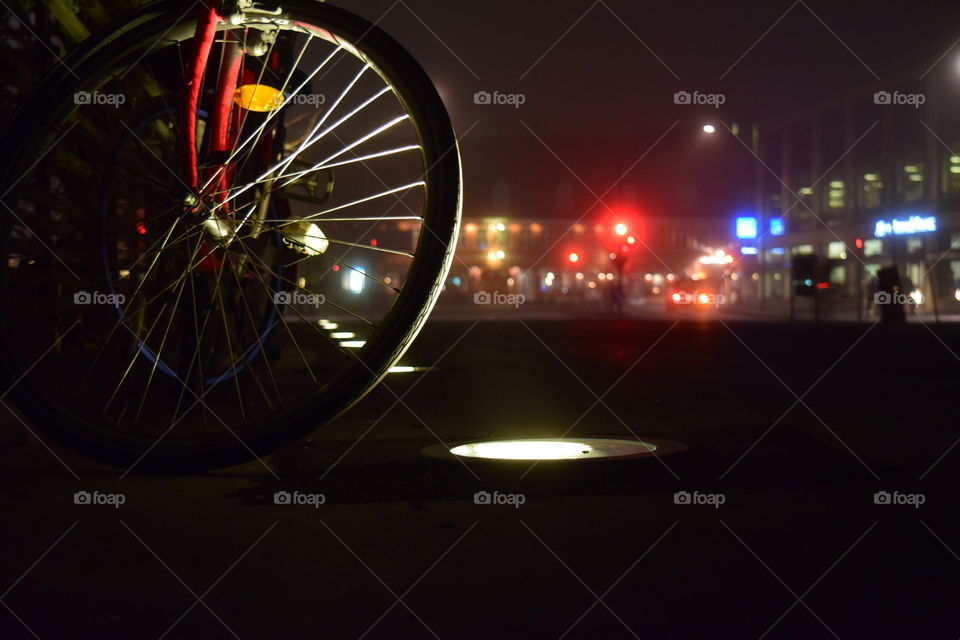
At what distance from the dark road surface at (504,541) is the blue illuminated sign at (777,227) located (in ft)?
184

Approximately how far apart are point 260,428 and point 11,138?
1035 mm

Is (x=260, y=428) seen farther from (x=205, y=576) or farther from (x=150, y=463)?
(x=205, y=576)

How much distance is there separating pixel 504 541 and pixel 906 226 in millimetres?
49474

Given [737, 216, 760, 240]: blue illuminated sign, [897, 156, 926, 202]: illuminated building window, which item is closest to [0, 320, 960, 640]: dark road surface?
[897, 156, 926, 202]: illuminated building window

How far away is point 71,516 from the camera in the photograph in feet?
12.2

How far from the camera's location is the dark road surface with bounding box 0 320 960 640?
8.50 ft

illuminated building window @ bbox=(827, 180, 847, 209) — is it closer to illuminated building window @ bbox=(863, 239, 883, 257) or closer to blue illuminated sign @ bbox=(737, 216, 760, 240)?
illuminated building window @ bbox=(863, 239, 883, 257)

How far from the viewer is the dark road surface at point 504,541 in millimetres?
2590

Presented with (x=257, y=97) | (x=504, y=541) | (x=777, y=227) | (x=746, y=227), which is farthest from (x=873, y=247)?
(x=257, y=97)

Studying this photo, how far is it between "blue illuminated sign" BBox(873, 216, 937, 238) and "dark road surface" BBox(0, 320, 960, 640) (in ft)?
145

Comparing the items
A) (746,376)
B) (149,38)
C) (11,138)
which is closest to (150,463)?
(11,138)

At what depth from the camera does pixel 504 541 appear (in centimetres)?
334

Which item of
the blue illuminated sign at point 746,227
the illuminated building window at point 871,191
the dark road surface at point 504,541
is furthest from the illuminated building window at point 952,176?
the dark road surface at point 504,541

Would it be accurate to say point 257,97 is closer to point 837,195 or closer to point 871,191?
point 871,191
